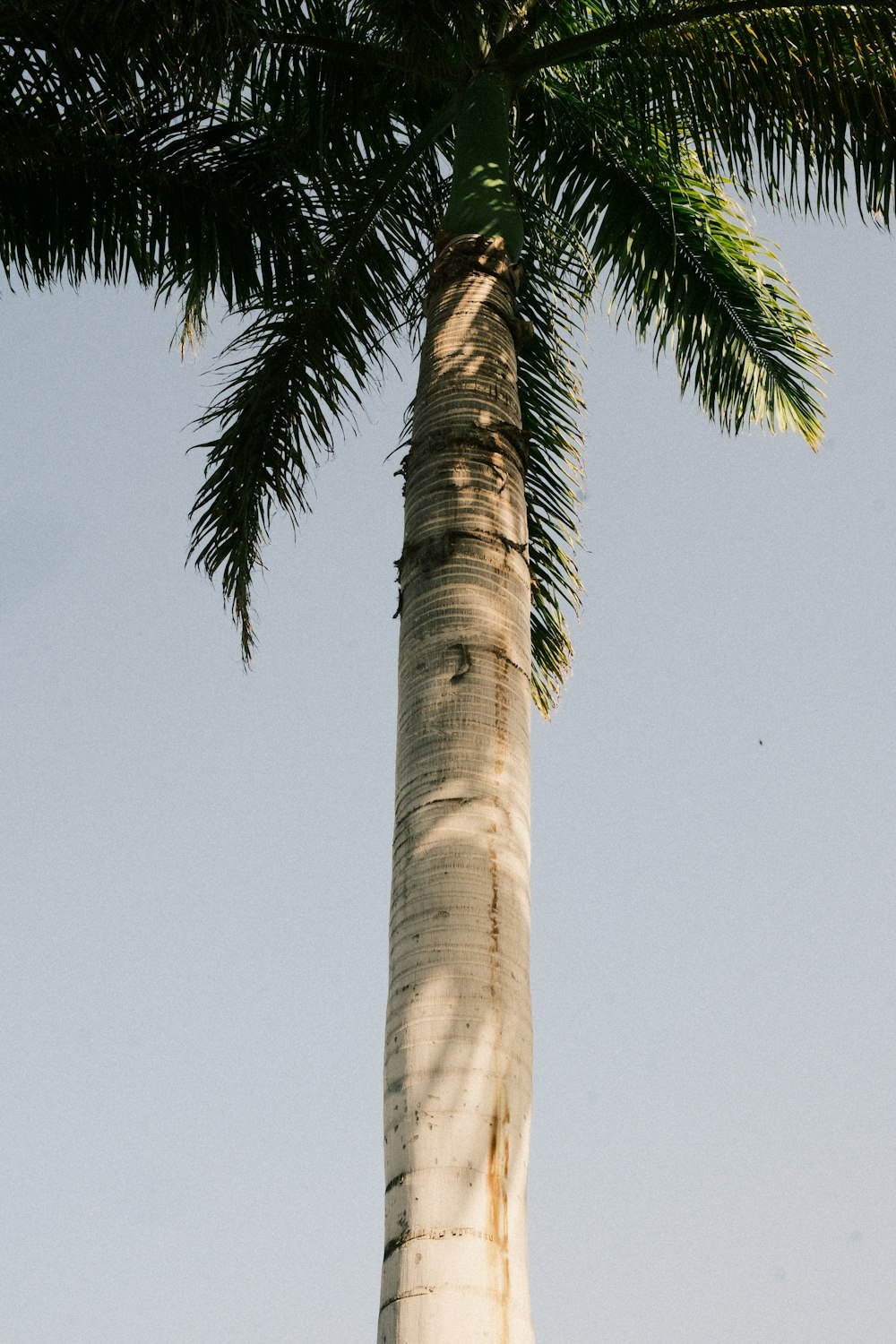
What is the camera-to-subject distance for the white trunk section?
4426mm

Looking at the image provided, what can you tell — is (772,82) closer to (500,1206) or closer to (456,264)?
(456,264)

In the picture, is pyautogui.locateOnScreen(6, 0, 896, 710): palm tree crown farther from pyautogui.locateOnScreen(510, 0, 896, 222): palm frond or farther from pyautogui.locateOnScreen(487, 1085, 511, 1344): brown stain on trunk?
pyautogui.locateOnScreen(487, 1085, 511, 1344): brown stain on trunk

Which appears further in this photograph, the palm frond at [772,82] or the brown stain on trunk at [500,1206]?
the palm frond at [772,82]

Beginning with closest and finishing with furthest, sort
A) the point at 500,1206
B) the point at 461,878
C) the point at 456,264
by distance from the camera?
the point at 500,1206 < the point at 461,878 < the point at 456,264

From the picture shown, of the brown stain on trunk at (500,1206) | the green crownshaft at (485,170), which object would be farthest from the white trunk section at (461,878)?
the green crownshaft at (485,170)

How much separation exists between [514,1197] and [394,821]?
1.45 meters

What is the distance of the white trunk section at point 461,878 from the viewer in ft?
14.5

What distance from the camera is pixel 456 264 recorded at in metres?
7.22

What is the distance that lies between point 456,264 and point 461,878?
11.2ft

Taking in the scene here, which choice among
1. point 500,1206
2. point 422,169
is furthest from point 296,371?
point 500,1206

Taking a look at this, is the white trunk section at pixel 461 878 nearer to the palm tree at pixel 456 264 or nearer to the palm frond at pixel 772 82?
the palm tree at pixel 456 264

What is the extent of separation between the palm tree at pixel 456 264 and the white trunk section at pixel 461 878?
0.4 inches

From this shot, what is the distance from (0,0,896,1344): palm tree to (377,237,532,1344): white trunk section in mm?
11

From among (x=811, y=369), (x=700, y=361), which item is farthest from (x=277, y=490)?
(x=811, y=369)
